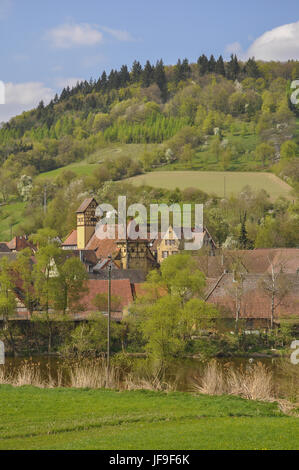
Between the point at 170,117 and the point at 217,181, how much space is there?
169ft

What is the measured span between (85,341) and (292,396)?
1911 centimetres

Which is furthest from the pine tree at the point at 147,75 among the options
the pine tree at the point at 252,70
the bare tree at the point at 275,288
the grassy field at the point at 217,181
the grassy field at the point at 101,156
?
the bare tree at the point at 275,288

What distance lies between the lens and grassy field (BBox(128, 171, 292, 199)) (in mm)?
93688

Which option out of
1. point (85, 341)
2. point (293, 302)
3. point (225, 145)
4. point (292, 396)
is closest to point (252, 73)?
point (225, 145)

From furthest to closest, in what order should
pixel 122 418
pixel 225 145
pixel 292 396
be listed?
pixel 225 145 → pixel 292 396 → pixel 122 418

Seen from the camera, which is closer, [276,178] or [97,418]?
[97,418]

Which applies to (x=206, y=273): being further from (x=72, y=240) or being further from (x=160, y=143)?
(x=160, y=143)

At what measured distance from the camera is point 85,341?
36.5 m

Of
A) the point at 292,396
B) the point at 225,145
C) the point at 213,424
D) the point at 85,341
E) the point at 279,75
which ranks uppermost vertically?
the point at 279,75

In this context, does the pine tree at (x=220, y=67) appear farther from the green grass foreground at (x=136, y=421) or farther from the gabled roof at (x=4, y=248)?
the green grass foreground at (x=136, y=421)

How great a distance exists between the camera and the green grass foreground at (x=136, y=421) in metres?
11.6

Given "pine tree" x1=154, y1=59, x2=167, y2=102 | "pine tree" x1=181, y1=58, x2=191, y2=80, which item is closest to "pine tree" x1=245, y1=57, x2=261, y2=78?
"pine tree" x1=181, y1=58, x2=191, y2=80

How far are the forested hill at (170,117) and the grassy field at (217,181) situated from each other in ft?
18.5

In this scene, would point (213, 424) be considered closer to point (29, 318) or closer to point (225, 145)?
point (29, 318)
